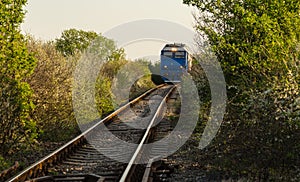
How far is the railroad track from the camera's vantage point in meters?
8.82

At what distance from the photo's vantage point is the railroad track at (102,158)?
8.82m

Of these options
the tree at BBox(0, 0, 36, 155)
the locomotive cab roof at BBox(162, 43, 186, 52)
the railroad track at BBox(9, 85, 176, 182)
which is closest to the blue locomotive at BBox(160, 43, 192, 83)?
the locomotive cab roof at BBox(162, 43, 186, 52)

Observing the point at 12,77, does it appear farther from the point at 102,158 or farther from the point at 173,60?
the point at 173,60

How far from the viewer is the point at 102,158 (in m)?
11.0

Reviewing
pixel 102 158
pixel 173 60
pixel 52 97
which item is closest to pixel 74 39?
pixel 173 60

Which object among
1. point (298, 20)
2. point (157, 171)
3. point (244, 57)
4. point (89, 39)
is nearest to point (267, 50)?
point (244, 57)

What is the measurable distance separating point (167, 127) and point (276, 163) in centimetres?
755

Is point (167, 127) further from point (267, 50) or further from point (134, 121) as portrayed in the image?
point (267, 50)

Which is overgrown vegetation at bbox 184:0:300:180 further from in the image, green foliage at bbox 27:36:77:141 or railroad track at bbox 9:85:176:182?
green foliage at bbox 27:36:77:141

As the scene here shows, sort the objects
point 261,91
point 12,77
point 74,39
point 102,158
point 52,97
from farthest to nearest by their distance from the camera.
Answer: point 74,39 < point 52,97 < point 12,77 < point 102,158 < point 261,91

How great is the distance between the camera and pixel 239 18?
463 inches

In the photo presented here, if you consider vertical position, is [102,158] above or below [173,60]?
below

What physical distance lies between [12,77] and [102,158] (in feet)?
9.10

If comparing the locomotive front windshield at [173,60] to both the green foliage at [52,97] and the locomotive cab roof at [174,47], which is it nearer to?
the locomotive cab roof at [174,47]
